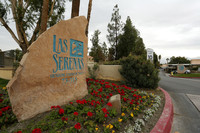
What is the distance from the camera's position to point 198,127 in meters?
2.61

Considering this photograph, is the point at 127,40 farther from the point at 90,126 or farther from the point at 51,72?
the point at 90,126

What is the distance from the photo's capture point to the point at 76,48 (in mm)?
3492

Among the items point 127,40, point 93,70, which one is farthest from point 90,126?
point 127,40

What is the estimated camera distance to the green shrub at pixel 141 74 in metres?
5.71

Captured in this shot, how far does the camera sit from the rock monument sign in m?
2.27

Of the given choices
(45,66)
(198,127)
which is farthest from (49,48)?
(198,127)

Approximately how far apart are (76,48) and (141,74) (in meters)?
4.07

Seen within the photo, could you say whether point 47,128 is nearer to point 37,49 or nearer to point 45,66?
point 45,66

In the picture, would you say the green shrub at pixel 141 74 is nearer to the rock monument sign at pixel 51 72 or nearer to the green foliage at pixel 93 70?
the green foliage at pixel 93 70

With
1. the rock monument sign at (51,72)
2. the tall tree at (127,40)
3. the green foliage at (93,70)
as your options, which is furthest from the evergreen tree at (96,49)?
the rock monument sign at (51,72)

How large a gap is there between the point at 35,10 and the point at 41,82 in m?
Answer: 8.45

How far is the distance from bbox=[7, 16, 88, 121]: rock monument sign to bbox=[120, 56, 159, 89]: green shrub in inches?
134

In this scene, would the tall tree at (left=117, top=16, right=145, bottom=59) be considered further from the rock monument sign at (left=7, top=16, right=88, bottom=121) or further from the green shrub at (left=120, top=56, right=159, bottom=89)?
the rock monument sign at (left=7, top=16, right=88, bottom=121)

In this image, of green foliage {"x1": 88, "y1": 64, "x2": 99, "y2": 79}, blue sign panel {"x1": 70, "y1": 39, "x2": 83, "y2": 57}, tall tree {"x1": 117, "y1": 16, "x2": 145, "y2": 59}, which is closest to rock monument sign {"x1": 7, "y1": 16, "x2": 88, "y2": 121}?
blue sign panel {"x1": 70, "y1": 39, "x2": 83, "y2": 57}
